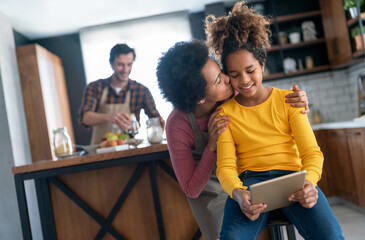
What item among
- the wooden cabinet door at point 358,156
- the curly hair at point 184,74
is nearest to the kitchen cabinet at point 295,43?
the wooden cabinet door at point 358,156

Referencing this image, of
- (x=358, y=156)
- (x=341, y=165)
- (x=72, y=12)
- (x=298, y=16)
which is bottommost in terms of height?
(x=341, y=165)

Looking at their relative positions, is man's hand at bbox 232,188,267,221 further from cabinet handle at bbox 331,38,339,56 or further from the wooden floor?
cabinet handle at bbox 331,38,339,56

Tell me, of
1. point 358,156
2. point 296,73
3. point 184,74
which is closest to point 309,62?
point 296,73

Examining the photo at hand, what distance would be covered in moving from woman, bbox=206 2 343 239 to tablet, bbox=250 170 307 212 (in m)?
0.06

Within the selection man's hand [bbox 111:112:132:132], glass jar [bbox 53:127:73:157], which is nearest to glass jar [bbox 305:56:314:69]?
man's hand [bbox 111:112:132:132]

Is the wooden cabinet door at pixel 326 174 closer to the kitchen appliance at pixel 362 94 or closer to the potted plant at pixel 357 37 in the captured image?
the kitchen appliance at pixel 362 94

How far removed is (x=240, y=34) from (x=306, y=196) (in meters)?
0.67

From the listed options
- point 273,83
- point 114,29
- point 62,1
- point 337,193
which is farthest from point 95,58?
point 337,193

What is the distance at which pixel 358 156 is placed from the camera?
11.9 feet

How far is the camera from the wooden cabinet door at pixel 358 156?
3.52m

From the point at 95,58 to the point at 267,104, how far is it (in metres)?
4.48

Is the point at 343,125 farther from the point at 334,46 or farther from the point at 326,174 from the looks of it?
→ the point at 334,46

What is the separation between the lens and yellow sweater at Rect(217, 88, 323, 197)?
56.7 inches

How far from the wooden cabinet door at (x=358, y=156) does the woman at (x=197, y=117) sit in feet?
7.33
